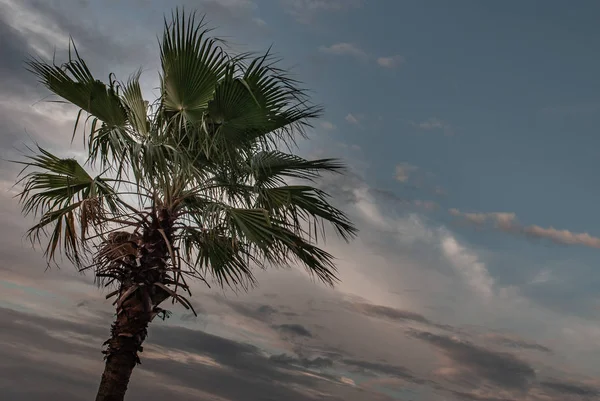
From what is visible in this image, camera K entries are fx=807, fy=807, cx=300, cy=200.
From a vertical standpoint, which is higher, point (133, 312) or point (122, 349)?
point (133, 312)

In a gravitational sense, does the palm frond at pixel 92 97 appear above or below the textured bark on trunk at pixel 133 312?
above

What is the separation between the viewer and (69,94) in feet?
38.6

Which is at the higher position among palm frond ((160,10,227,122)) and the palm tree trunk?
palm frond ((160,10,227,122))

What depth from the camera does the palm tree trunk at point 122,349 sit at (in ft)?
35.3

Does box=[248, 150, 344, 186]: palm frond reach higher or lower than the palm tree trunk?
higher

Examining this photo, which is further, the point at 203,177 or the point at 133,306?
the point at 203,177

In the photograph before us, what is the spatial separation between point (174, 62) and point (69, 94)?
1648 millimetres

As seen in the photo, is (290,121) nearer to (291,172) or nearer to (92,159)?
(291,172)

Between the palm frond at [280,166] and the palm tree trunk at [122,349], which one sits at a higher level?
the palm frond at [280,166]

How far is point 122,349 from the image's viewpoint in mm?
10766

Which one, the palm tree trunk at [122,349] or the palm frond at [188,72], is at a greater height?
the palm frond at [188,72]

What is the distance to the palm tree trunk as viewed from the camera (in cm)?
1075

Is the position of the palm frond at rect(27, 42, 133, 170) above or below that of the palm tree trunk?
above

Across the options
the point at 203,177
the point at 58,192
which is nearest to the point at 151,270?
the point at 203,177
